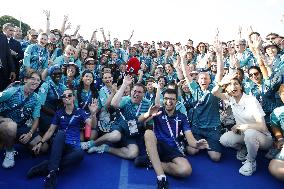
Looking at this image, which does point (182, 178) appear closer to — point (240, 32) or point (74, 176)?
point (74, 176)

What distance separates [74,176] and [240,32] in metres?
9.32

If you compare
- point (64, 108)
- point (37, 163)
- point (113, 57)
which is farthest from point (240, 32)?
point (37, 163)

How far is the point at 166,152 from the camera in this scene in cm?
552

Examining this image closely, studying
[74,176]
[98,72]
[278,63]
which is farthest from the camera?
[98,72]

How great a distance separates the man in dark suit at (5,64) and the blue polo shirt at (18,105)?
132 cm

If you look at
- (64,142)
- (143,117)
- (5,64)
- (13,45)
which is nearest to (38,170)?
(64,142)

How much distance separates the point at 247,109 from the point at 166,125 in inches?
66.5

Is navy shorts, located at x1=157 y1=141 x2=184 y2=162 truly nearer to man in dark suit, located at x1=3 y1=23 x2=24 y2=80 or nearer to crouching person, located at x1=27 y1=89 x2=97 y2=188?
crouching person, located at x1=27 y1=89 x2=97 y2=188

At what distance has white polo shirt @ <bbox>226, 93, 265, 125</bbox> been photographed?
5660 mm

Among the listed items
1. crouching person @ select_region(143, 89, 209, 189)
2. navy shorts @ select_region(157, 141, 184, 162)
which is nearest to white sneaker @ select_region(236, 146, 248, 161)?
crouching person @ select_region(143, 89, 209, 189)

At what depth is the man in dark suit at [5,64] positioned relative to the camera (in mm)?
6680

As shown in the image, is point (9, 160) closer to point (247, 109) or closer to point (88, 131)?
point (88, 131)

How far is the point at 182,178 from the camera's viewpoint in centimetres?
534

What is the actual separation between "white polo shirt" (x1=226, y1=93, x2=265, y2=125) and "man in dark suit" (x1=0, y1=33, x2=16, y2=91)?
5.18 metres
